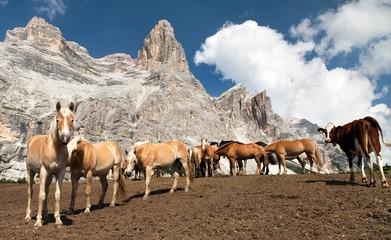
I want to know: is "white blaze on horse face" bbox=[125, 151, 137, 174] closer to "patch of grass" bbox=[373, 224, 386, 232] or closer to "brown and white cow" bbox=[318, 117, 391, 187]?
"brown and white cow" bbox=[318, 117, 391, 187]

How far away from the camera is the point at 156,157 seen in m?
17.1

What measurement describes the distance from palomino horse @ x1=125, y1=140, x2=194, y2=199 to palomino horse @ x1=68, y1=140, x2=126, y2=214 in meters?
1.51

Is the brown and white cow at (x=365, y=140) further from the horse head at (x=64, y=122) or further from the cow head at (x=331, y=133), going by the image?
the horse head at (x=64, y=122)

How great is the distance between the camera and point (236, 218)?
1013cm

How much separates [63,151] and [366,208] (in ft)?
31.8

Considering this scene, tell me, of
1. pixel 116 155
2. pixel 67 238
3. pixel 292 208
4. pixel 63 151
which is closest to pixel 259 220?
pixel 292 208

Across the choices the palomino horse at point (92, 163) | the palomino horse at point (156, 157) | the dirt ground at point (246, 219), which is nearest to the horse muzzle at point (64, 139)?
the dirt ground at point (246, 219)

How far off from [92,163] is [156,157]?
167 inches

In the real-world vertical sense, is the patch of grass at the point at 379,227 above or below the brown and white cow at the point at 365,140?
below

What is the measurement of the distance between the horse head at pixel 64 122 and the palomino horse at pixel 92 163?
8.12 ft

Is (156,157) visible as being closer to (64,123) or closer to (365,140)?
(64,123)

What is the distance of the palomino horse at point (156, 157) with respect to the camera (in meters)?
16.8

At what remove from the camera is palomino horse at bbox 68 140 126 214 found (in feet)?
43.0

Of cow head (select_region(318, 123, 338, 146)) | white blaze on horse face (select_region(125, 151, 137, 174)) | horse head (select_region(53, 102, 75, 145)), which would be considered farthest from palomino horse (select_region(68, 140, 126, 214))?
cow head (select_region(318, 123, 338, 146))
